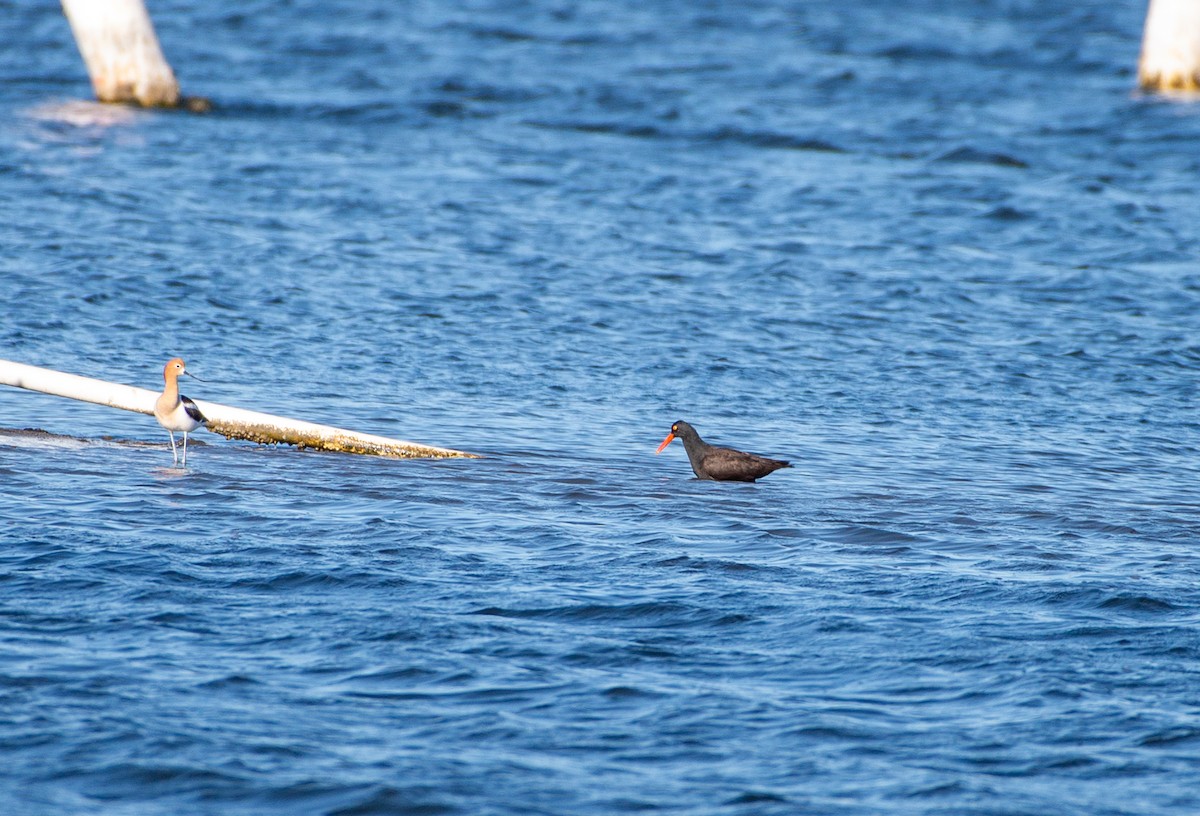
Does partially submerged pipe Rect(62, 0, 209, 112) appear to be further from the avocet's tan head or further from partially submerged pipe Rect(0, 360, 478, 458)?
the avocet's tan head

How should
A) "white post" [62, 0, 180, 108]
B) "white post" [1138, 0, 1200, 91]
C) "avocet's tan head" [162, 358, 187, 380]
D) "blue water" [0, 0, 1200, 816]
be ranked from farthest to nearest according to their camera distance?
"white post" [1138, 0, 1200, 91]
"white post" [62, 0, 180, 108]
"avocet's tan head" [162, 358, 187, 380]
"blue water" [0, 0, 1200, 816]

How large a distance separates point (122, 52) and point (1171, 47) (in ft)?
64.6

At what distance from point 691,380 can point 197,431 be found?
5221 millimetres

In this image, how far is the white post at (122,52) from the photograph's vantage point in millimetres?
27016

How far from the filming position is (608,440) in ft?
46.0

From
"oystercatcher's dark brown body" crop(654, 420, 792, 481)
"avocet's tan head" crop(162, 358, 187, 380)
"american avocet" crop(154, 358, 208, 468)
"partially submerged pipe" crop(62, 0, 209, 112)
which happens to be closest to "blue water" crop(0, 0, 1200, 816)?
"oystercatcher's dark brown body" crop(654, 420, 792, 481)

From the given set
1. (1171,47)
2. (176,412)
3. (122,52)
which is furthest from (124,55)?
(1171,47)

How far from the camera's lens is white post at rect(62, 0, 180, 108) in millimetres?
27016

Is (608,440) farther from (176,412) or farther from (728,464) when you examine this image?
(176,412)

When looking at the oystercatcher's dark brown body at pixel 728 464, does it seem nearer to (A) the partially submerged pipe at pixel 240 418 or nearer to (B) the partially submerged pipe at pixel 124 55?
(A) the partially submerged pipe at pixel 240 418

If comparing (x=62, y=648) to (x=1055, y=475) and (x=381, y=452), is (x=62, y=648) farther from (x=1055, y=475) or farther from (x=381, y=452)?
(x=1055, y=475)

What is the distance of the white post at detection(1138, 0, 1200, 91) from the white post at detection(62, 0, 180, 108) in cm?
1836

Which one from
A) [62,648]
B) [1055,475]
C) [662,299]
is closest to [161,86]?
[662,299]

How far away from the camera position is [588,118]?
1156 inches
